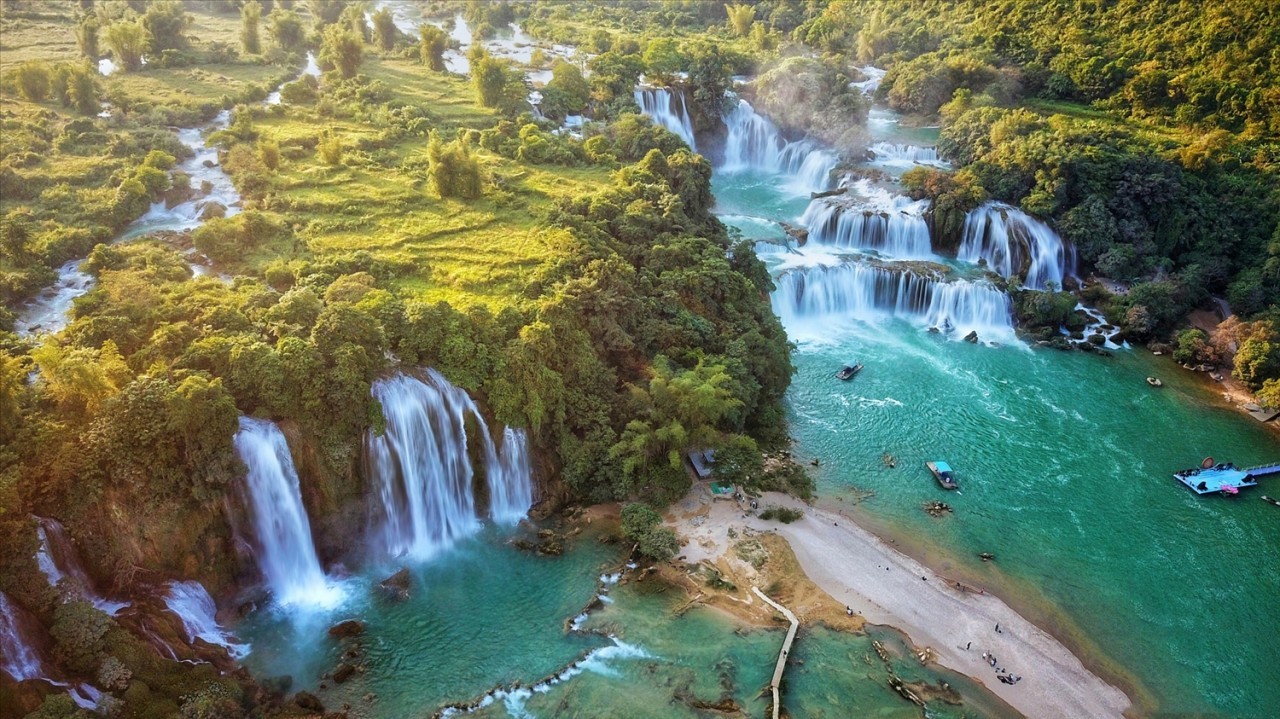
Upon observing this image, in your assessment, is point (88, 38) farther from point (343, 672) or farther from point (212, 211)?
point (343, 672)

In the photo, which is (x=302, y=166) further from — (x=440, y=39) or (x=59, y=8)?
(x=59, y=8)

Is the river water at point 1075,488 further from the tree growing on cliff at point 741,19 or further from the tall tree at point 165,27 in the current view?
the tall tree at point 165,27

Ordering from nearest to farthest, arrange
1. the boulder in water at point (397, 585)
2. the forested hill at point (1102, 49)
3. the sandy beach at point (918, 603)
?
the sandy beach at point (918, 603)
the boulder in water at point (397, 585)
the forested hill at point (1102, 49)

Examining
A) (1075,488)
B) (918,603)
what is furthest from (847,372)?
(918,603)

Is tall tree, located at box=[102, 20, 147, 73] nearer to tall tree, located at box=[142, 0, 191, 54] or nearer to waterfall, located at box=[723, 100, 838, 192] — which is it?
tall tree, located at box=[142, 0, 191, 54]

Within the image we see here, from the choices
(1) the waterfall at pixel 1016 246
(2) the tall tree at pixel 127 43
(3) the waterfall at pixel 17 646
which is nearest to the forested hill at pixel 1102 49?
(1) the waterfall at pixel 1016 246

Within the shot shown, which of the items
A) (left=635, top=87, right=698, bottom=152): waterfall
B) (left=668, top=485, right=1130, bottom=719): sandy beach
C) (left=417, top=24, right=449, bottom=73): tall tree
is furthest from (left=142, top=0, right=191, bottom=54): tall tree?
(left=668, top=485, right=1130, bottom=719): sandy beach

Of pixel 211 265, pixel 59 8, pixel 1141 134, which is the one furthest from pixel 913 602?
pixel 59 8
